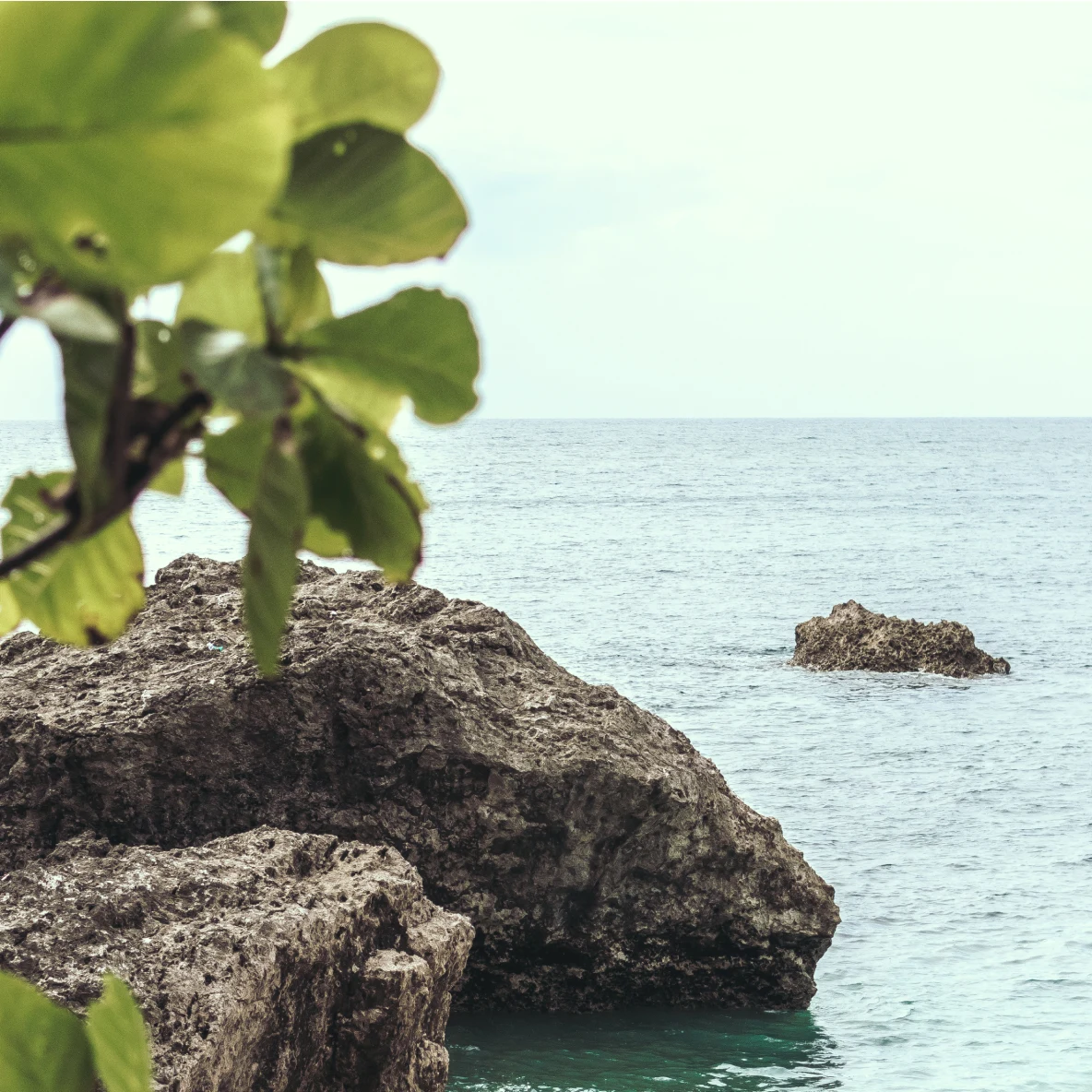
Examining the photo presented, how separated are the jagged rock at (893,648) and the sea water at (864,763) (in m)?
0.36

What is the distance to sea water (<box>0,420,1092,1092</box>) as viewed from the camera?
5457 mm

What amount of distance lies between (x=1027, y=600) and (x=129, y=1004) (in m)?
25.5

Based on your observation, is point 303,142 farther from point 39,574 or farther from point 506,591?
point 506,591

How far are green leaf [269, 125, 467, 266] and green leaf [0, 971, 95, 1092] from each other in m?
0.25

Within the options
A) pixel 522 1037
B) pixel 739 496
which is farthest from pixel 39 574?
pixel 739 496

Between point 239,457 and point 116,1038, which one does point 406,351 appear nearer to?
point 239,457

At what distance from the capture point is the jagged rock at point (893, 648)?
15594 mm

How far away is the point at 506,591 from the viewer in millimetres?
25578

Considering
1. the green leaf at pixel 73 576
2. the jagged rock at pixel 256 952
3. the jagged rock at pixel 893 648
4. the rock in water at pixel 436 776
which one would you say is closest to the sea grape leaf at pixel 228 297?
the green leaf at pixel 73 576

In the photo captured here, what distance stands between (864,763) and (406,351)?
11924mm

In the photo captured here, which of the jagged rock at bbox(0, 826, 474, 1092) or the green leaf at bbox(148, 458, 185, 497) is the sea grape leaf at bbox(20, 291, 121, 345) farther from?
the jagged rock at bbox(0, 826, 474, 1092)

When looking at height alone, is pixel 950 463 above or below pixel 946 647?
above

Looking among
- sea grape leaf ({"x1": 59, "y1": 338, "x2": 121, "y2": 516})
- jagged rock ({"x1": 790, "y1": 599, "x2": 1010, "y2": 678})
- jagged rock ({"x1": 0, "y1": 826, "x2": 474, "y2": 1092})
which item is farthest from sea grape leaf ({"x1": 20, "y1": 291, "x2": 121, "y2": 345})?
jagged rock ({"x1": 790, "y1": 599, "x2": 1010, "y2": 678})

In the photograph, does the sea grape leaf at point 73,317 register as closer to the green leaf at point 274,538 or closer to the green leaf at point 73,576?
the green leaf at point 274,538
